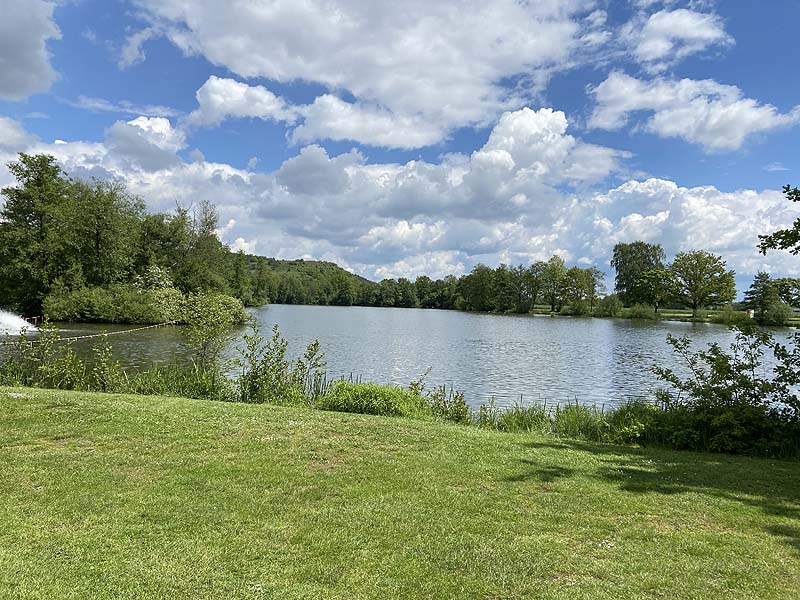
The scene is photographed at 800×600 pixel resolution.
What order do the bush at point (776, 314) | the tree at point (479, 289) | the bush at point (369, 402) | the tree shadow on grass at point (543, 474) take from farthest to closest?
the tree at point (479, 289) < the bush at point (776, 314) < the bush at point (369, 402) < the tree shadow on grass at point (543, 474)

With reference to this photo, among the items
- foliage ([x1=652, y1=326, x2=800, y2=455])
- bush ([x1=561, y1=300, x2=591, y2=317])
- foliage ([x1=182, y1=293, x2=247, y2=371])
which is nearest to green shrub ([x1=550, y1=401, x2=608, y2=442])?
foliage ([x1=652, y1=326, x2=800, y2=455])

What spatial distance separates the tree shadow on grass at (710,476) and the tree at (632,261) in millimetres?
102098

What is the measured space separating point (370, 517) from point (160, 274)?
188 ft

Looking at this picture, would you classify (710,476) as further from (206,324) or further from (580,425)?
(206,324)

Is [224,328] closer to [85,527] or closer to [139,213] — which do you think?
[85,527]

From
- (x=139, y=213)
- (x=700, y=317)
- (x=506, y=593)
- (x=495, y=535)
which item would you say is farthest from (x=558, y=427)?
(x=700, y=317)

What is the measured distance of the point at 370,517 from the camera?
491 cm

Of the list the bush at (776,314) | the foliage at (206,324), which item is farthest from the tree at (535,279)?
the foliage at (206,324)

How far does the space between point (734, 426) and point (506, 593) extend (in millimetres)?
7837

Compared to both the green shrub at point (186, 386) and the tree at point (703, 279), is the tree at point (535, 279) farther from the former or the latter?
the green shrub at point (186, 386)

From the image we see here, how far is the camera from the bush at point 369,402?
1138 centimetres

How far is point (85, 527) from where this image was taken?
14.6 ft

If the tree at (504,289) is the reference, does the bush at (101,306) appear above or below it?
below

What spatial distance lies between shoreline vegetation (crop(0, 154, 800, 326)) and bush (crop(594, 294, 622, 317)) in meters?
0.20
